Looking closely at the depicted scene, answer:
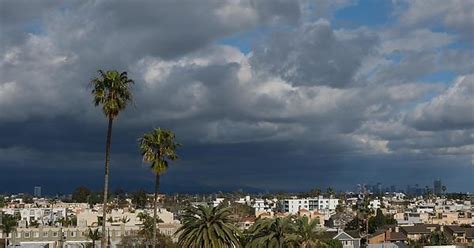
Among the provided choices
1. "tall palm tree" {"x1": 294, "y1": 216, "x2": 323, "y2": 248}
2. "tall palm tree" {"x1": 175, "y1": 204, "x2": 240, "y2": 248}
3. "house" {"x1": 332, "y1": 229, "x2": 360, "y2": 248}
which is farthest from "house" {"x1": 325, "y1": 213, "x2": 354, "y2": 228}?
"tall palm tree" {"x1": 175, "y1": 204, "x2": 240, "y2": 248}

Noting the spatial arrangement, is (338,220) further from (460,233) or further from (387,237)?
(387,237)

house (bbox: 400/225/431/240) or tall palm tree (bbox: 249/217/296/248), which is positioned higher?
tall palm tree (bbox: 249/217/296/248)

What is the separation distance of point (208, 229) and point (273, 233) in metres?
6.78

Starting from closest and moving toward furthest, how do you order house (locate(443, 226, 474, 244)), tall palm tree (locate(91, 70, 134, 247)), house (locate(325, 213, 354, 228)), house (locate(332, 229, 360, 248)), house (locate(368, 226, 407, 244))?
tall palm tree (locate(91, 70, 134, 247)), house (locate(332, 229, 360, 248)), house (locate(368, 226, 407, 244)), house (locate(443, 226, 474, 244)), house (locate(325, 213, 354, 228))

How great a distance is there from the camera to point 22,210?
194 m

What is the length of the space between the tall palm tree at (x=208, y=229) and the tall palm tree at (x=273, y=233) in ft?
9.95

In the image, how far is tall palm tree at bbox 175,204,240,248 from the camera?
5188cm

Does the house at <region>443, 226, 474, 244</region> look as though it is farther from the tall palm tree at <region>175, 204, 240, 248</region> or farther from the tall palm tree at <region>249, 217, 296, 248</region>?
the tall palm tree at <region>175, 204, 240, 248</region>

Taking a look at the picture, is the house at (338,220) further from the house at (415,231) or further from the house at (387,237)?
the house at (387,237)

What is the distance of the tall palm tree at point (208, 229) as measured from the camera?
5188cm

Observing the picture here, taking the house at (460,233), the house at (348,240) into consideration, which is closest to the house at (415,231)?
the house at (460,233)

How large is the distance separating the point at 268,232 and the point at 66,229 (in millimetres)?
77994

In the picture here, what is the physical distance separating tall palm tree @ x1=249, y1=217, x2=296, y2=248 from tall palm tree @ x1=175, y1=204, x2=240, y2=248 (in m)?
3.03

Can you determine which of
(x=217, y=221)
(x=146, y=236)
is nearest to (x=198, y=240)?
(x=217, y=221)
